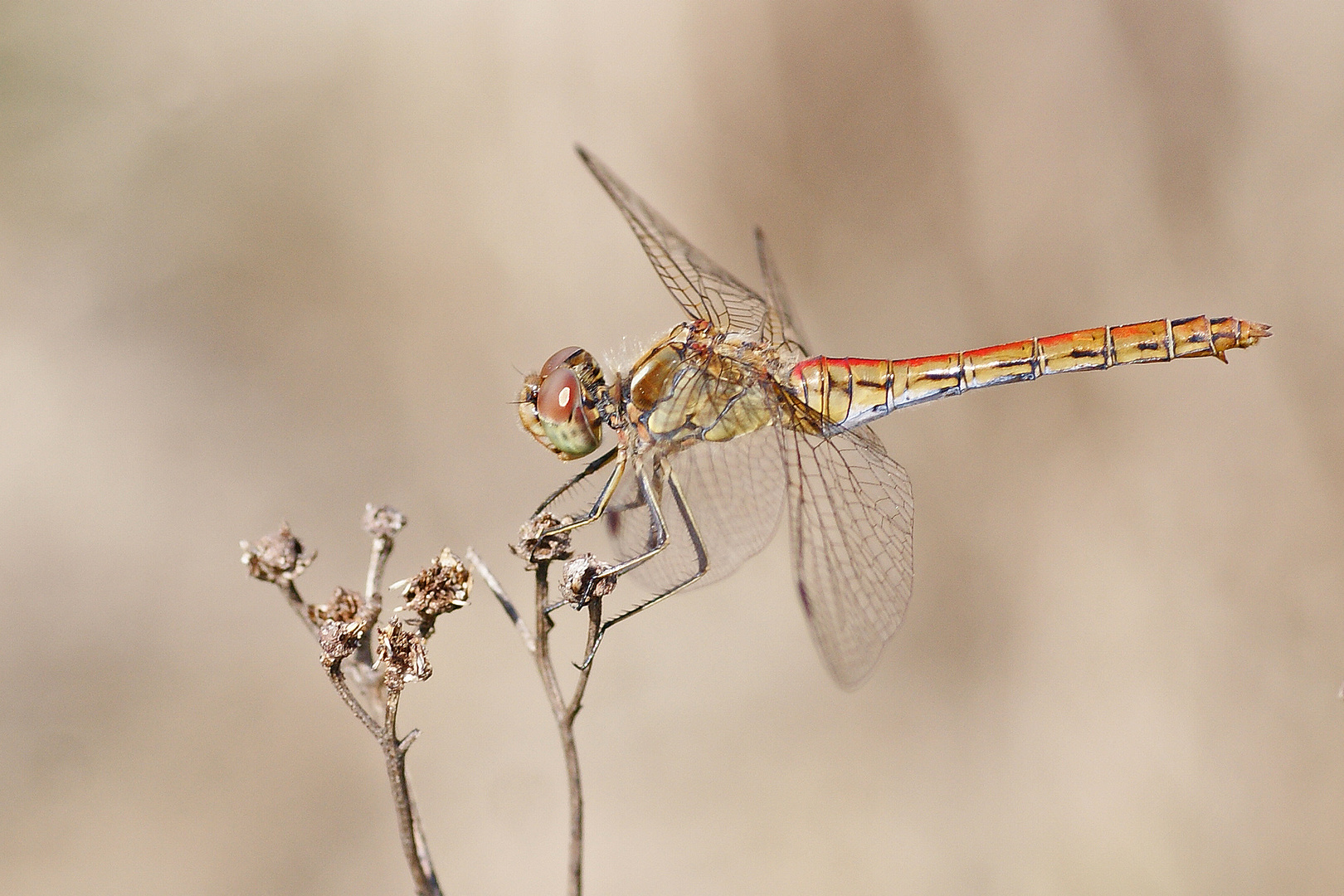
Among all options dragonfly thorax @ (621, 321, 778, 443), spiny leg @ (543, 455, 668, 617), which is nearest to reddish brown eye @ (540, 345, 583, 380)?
dragonfly thorax @ (621, 321, 778, 443)

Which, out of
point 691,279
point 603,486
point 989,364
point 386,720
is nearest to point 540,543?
point 386,720

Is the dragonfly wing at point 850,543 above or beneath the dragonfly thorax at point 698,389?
beneath

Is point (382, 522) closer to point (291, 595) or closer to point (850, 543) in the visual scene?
point (291, 595)

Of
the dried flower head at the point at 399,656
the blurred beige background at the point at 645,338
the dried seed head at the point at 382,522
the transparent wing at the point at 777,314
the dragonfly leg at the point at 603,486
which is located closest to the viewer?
the dried flower head at the point at 399,656

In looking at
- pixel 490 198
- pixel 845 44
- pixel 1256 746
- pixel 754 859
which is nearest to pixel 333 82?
pixel 490 198

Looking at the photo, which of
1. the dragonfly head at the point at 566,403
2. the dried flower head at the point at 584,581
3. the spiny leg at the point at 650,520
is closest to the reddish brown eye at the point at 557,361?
the dragonfly head at the point at 566,403

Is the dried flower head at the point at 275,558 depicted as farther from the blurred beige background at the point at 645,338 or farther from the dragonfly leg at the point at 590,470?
the blurred beige background at the point at 645,338

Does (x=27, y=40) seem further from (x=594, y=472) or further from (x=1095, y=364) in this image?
(x=1095, y=364)
